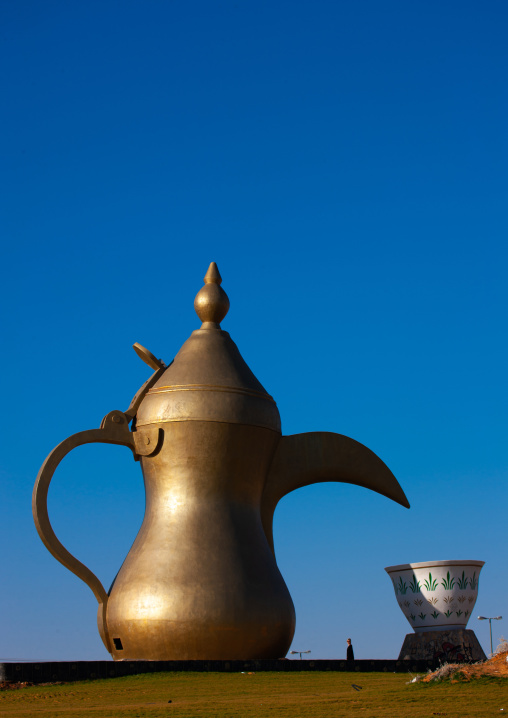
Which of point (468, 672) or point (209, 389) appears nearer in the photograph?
point (468, 672)

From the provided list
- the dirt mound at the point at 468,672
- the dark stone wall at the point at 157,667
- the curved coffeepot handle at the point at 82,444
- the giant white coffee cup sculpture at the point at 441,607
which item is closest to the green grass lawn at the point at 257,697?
the dirt mound at the point at 468,672

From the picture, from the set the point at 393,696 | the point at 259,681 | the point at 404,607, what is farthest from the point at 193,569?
the point at 393,696

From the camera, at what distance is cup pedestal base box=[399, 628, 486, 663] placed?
A: 17.4m

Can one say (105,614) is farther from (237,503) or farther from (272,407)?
(272,407)

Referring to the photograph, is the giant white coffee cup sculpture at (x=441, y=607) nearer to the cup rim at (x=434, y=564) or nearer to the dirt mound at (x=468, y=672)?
the cup rim at (x=434, y=564)

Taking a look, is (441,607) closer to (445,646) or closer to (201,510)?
(445,646)

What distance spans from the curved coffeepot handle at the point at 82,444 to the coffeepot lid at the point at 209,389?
0.32m

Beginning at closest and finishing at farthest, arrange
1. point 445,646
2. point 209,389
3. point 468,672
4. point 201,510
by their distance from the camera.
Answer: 1. point 468,672
2. point 201,510
3. point 209,389
4. point 445,646

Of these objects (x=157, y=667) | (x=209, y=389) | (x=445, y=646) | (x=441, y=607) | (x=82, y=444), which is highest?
(x=209, y=389)

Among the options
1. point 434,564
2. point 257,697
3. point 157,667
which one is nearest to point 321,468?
point 434,564

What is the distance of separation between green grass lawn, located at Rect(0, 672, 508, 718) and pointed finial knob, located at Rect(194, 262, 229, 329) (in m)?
Result: 7.03

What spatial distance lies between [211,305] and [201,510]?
4.18 meters

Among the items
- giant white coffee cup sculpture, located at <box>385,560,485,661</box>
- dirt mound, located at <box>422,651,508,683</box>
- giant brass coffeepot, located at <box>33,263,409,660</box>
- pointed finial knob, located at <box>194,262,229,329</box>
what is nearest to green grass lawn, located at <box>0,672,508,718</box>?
dirt mound, located at <box>422,651,508,683</box>

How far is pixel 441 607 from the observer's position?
17.7 m
